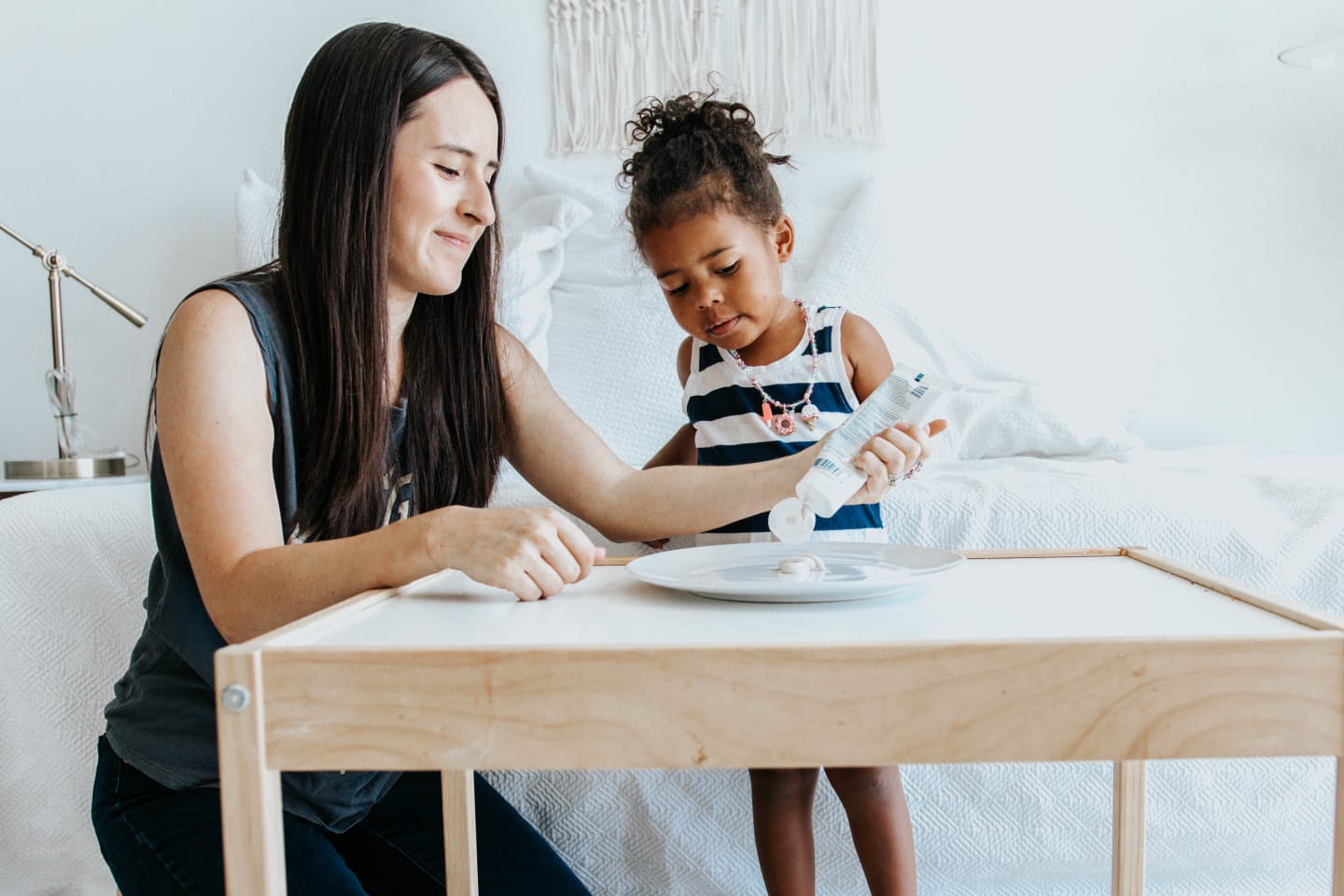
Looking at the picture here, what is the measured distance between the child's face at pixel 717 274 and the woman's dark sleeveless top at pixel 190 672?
460 millimetres

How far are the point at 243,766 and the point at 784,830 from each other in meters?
0.68

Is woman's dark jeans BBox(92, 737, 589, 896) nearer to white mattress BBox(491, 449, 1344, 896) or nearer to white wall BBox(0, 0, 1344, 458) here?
white mattress BBox(491, 449, 1344, 896)

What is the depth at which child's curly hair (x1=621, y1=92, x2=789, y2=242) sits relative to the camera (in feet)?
4.11

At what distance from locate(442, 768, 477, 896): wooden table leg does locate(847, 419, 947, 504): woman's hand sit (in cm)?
42

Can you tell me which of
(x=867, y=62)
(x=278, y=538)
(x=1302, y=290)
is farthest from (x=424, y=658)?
(x=1302, y=290)

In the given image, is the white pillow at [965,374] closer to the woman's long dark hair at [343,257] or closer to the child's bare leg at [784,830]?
the child's bare leg at [784,830]

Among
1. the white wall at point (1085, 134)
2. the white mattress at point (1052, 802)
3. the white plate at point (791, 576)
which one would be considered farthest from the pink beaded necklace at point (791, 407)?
the white wall at point (1085, 134)

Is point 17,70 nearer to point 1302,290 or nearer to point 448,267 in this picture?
point 448,267

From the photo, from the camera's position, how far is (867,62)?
85.3 inches

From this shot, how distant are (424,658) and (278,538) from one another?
31 centimetres

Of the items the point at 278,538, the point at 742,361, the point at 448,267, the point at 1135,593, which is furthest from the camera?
the point at 742,361

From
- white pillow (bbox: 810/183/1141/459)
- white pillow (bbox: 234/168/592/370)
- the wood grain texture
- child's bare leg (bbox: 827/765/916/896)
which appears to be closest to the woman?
the wood grain texture

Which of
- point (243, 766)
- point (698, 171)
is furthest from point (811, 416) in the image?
point (243, 766)

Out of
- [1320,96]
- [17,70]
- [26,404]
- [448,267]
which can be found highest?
[17,70]
